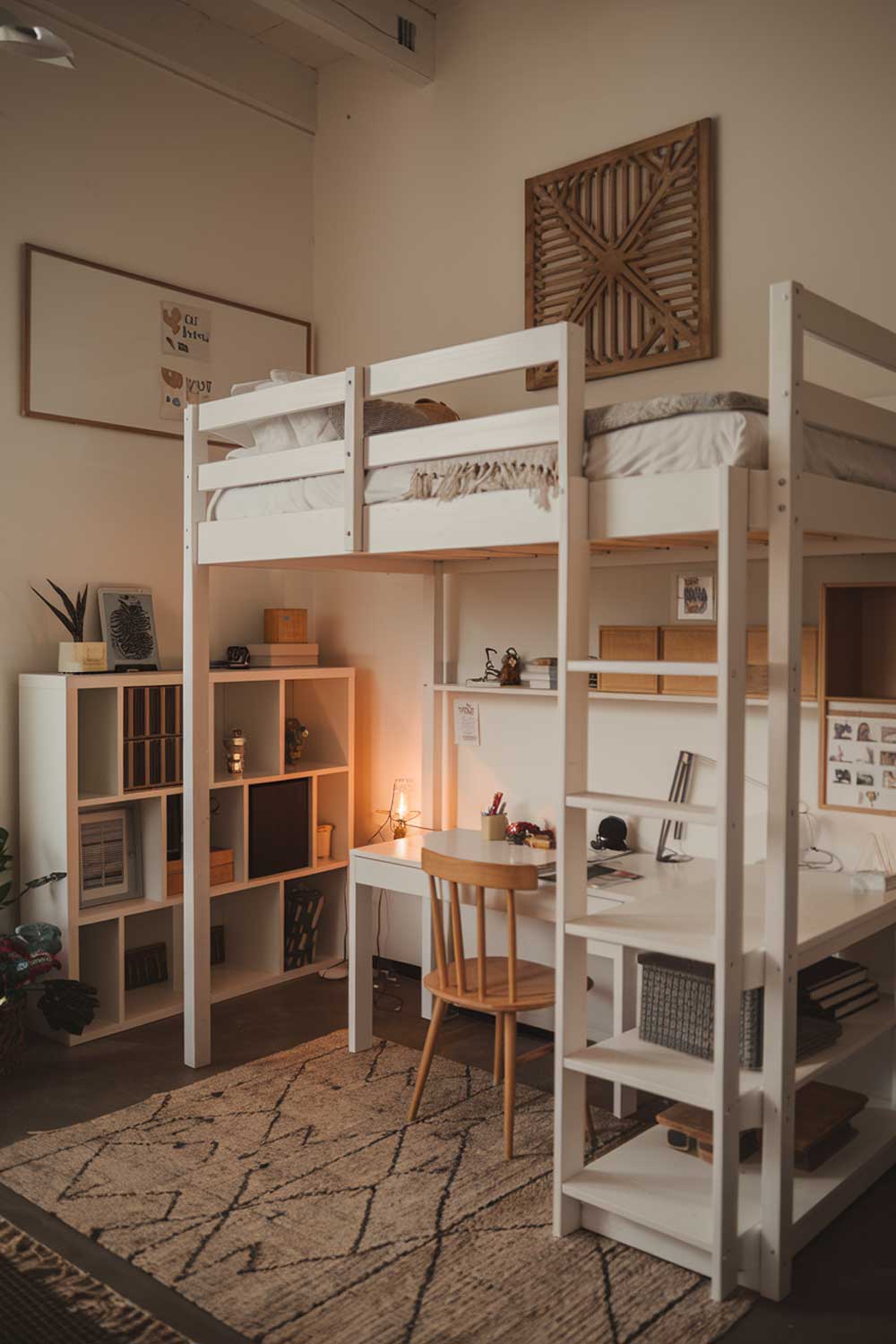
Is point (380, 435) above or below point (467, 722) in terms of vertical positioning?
above

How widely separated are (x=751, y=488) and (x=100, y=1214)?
2.14m

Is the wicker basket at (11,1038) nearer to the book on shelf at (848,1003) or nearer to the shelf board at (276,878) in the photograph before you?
the shelf board at (276,878)

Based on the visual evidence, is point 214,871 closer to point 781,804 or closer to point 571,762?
point 571,762

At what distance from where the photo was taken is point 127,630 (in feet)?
12.8

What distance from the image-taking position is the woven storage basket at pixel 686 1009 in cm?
241

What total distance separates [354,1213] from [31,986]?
54.4 inches

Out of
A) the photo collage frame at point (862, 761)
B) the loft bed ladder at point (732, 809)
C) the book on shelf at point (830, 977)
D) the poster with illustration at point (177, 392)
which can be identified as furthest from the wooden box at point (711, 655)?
the poster with illustration at point (177, 392)

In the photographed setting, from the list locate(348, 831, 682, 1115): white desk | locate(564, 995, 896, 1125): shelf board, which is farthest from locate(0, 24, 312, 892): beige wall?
locate(564, 995, 896, 1125): shelf board

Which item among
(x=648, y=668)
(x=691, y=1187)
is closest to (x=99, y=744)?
(x=648, y=668)

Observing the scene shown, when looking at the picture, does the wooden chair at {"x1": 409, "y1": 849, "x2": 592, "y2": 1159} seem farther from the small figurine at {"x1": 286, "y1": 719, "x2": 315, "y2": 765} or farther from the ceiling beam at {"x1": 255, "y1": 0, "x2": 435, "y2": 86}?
the ceiling beam at {"x1": 255, "y1": 0, "x2": 435, "y2": 86}

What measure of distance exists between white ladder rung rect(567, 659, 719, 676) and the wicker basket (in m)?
2.03

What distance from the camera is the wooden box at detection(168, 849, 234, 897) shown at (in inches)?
152

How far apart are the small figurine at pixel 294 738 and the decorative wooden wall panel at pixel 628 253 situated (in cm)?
157

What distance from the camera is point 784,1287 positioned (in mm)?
2234
